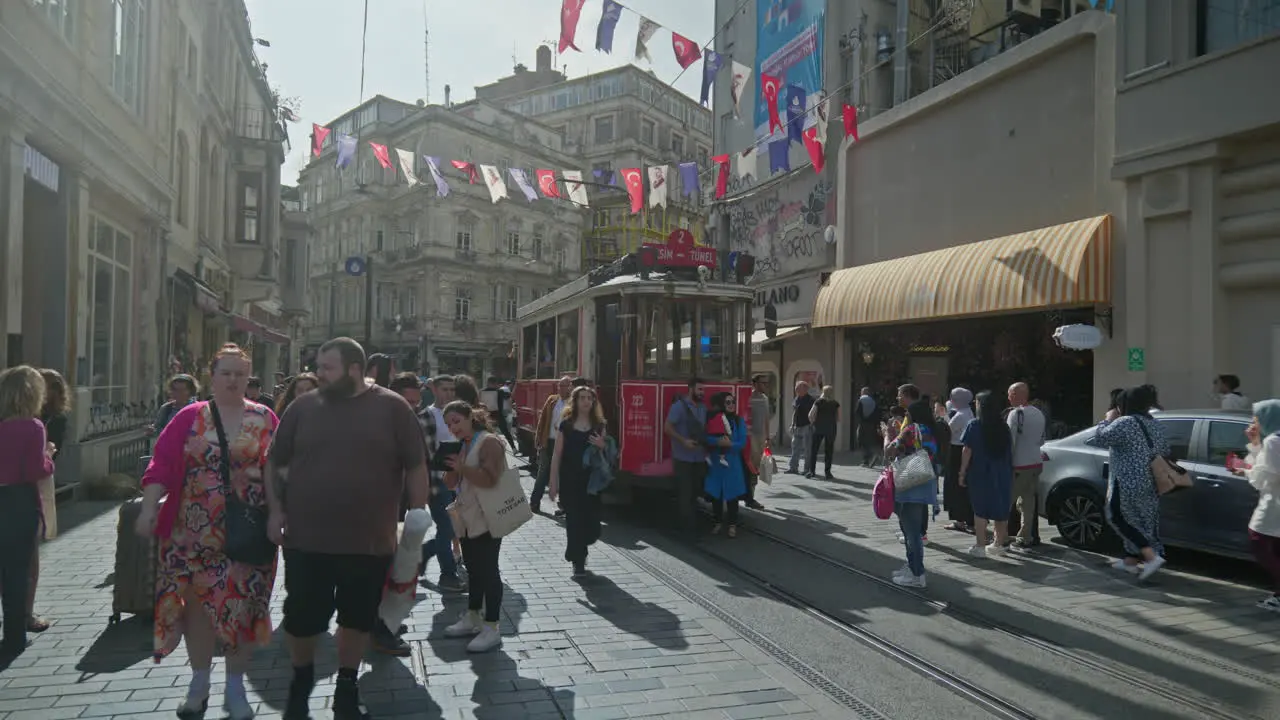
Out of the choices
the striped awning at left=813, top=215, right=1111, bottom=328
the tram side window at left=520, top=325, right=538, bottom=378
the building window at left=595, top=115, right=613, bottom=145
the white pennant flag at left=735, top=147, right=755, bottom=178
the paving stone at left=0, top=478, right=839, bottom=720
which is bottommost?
the paving stone at left=0, top=478, right=839, bottom=720

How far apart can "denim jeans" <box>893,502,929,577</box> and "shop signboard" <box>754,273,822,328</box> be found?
13435mm

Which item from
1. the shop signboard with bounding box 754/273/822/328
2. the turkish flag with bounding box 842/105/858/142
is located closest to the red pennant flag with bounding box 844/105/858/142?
the turkish flag with bounding box 842/105/858/142

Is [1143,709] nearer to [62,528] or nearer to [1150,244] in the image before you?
[1150,244]

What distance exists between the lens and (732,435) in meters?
9.71

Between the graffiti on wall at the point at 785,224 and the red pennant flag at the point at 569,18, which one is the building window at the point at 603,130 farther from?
the red pennant flag at the point at 569,18

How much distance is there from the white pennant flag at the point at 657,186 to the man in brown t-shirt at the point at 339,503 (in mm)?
16989

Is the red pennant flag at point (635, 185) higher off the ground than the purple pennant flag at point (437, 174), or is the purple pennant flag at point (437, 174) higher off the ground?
the purple pennant flag at point (437, 174)

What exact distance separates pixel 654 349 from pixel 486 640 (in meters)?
5.93

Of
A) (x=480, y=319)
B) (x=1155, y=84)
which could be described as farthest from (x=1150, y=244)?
(x=480, y=319)

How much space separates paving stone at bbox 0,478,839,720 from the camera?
4422mm

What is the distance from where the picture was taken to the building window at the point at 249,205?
2670 cm

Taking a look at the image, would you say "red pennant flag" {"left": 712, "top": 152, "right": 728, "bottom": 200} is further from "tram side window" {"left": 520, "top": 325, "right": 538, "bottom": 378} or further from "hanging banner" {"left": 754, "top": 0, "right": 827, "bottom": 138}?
→ "tram side window" {"left": 520, "top": 325, "right": 538, "bottom": 378}

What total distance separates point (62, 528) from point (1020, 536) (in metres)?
10.4

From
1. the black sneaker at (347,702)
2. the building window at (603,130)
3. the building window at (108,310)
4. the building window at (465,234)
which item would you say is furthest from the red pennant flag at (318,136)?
the building window at (603,130)
